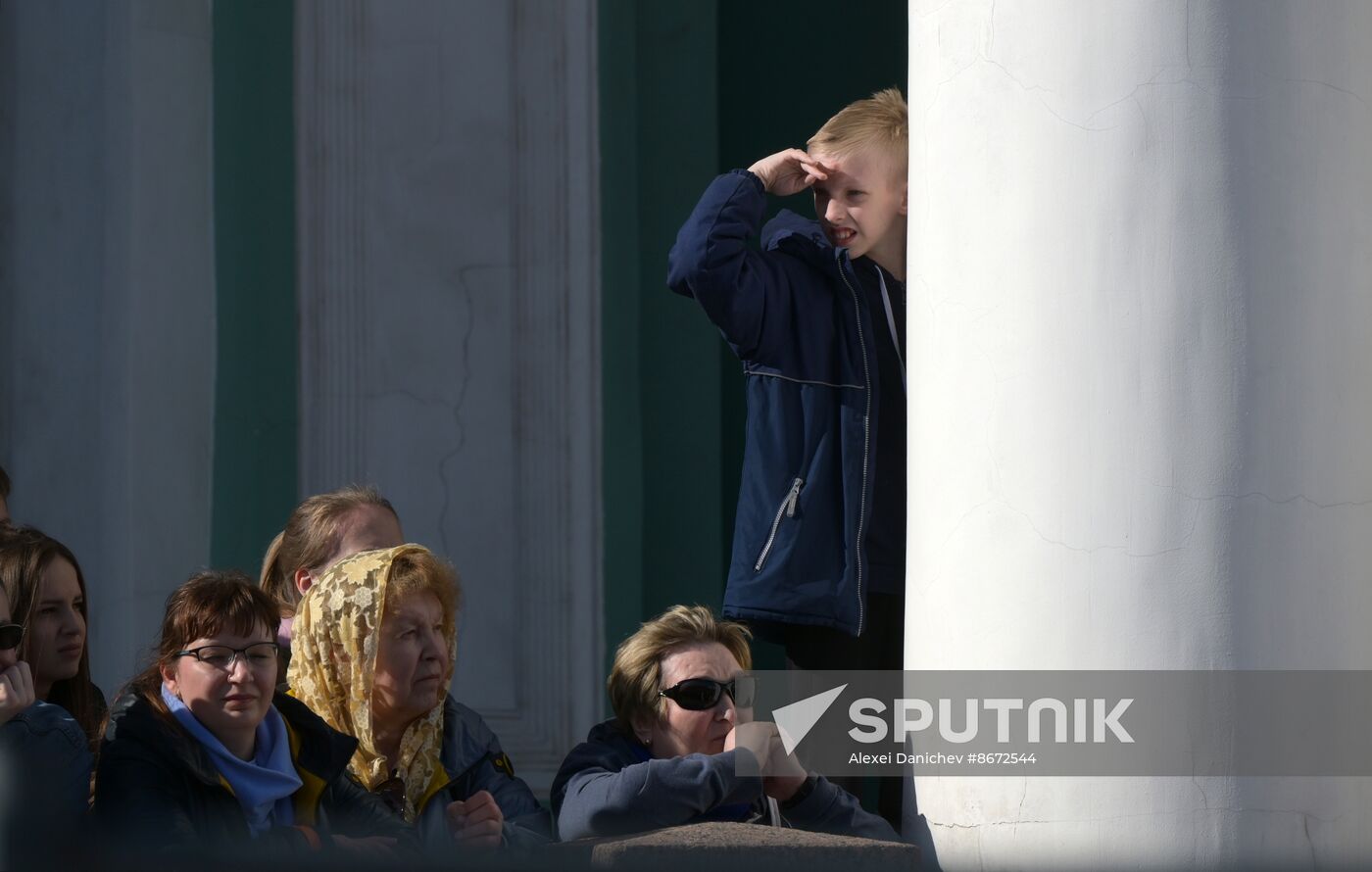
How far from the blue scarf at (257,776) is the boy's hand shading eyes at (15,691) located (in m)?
0.30

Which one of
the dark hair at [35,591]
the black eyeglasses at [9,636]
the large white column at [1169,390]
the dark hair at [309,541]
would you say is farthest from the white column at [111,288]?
the large white column at [1169,390]

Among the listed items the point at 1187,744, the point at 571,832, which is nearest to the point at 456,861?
the point at 1187,744

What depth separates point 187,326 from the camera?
7523 mm

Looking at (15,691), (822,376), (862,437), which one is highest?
(822,376)

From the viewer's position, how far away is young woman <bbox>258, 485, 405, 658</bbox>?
5500 millimetres

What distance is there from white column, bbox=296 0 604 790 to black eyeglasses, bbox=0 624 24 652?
A: 3127mm

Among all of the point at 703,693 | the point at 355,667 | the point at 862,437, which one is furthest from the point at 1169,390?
the point at 355,667

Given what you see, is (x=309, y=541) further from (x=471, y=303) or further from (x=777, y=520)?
(x=471, y=303)

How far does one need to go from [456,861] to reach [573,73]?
17.9ft

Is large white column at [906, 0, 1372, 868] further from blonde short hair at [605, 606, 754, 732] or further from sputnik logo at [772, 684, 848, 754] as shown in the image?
blonde short hair at [605, 606, 754, 732]

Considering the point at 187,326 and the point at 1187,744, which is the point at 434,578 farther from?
the point at 187,326

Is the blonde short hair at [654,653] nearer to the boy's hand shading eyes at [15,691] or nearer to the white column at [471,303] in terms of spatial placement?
the boy's hand shading eyes at [15,691]

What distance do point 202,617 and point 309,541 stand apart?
1033 millimetres

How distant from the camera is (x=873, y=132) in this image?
205 inches
